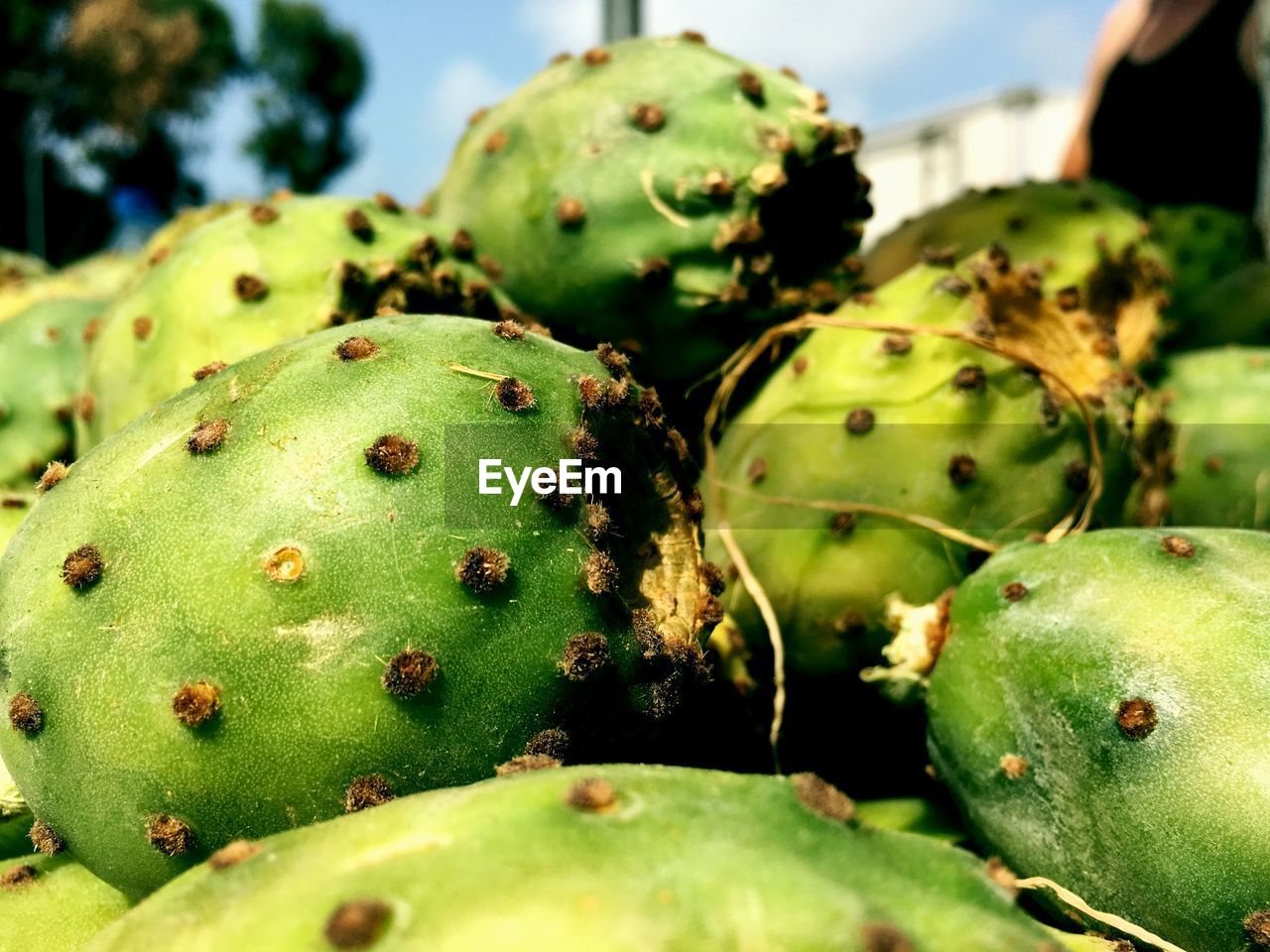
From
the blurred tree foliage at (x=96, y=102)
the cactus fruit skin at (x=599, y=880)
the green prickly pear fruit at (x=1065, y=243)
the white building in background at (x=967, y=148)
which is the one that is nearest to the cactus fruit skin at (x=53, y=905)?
the cactus fruit skin at (x=599, y=880)

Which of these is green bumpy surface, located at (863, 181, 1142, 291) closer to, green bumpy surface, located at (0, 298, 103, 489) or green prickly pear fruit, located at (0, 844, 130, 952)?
green bumpy surface, located at (0, 298, 103, 489)

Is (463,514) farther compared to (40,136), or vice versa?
(40,136)

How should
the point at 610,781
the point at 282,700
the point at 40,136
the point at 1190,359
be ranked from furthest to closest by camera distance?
the point at 40,136, the point at 1190,359, the point at 282,700, the point at 610,781

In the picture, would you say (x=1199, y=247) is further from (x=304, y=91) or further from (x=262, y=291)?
(x=304, y=91)

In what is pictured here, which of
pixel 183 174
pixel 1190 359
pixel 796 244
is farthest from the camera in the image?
pixel 183 174

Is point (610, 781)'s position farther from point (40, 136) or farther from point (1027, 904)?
point (40, 136)

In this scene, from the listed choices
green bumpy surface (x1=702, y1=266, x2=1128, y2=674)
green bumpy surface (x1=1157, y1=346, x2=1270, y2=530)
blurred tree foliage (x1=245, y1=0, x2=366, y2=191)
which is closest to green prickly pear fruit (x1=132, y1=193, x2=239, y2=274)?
green bumpy surface (x1=702, y1=266, x2=1128, y2=674)

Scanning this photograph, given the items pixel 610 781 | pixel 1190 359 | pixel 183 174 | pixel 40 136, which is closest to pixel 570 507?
pixel 610 781

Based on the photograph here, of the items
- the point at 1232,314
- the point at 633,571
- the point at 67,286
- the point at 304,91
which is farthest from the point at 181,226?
the point at 304,91

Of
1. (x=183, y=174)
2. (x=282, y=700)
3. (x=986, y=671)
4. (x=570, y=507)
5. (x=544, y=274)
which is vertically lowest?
(x=183, y=174)
